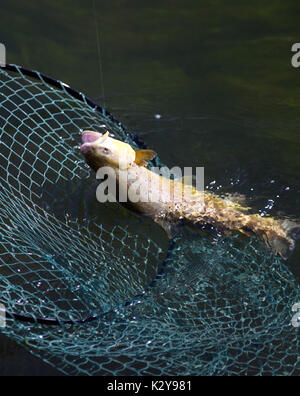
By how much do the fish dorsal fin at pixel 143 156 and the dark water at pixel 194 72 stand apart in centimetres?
127

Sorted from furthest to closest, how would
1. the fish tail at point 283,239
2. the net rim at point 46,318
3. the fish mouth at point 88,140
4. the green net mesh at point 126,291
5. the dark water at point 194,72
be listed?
the dark water at point 194,72 < the fish tail at point 283,239 < the fish mouth at point 88,140 < the green net mesh at point 126,291 < the net rim at point 46,318

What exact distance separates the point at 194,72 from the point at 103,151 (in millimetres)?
3226

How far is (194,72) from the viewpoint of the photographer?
6.28 m

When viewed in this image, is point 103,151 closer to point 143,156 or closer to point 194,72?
point 143,156

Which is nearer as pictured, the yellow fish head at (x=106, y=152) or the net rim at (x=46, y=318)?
the net rim at (x=46, y=318)

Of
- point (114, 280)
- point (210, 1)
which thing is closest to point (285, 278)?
point (114, 280)

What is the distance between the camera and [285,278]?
3.65 meters

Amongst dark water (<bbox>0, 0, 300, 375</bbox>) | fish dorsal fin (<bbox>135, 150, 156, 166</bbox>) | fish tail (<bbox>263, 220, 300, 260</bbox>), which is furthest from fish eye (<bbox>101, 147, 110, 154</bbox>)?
dark water (<bbox>0, 0, 300, 375</bbox>)

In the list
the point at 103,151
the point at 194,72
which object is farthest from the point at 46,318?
the point at 194,72

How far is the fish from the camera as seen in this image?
136 inches

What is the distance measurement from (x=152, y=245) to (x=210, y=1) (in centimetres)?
448

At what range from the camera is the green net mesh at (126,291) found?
320cm
